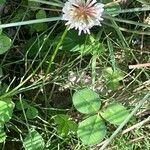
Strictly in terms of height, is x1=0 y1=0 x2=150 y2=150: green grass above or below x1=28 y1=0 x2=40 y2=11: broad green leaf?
below

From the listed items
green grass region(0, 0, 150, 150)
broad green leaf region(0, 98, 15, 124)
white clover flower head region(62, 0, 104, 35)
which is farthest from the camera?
green grass region(0, 0, 150, 150)

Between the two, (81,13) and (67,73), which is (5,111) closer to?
(67,73)

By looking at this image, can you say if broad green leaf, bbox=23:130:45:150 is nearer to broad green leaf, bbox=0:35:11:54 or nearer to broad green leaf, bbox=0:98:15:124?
broad green leaf, bbox=0:98:15:124

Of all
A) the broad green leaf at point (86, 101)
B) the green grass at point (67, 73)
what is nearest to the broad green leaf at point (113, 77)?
the green grass at point (67, 73)

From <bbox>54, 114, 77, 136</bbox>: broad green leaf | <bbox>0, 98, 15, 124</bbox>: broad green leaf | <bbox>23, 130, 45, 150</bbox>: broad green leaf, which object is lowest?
<bbox>23, 130, 45, 150</bbox>: broad green leaf

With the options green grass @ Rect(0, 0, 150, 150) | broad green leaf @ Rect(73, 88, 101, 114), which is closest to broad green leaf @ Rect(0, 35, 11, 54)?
green grass @ Rect(0, 0, 150, 150)

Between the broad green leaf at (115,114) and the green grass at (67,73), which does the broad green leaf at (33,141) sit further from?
the broad green leaf at (115,114)

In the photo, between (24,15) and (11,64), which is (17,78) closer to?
(11,64)
